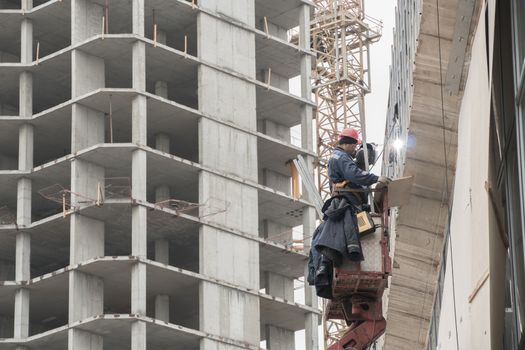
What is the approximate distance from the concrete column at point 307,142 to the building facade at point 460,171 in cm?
5533

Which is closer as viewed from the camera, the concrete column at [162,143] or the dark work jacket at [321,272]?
the dark work jacket at [321,272]

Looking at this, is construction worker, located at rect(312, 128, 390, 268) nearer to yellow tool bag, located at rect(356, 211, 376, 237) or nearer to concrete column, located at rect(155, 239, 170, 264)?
yellow tool bag, located at rect(356, 211, 376, 237)

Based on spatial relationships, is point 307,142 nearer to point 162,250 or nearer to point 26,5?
point 162,250

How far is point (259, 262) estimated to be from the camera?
315 ft

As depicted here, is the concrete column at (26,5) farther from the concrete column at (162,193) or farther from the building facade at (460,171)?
the building facade at (460,171)

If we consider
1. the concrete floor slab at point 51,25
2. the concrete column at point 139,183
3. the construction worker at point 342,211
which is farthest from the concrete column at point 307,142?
the construction worker at point 342,211

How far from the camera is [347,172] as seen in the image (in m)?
23.9

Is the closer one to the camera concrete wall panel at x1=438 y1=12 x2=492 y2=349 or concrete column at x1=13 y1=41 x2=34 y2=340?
concrete wall panel at x1=438 y1=12 x2=492 y2=349

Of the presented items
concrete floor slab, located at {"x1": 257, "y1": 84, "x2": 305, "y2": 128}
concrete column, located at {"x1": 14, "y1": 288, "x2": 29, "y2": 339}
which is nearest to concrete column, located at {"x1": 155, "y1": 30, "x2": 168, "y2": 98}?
concrete floor slab, located at {"x1": 257, "y1": 84, "x2": 305, "y2": 128}

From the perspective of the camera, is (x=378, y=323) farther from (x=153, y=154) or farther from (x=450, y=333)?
(x=153, y=154)

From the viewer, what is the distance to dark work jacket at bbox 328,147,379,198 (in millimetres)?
23750

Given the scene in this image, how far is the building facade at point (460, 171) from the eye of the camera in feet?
Result: 59.9

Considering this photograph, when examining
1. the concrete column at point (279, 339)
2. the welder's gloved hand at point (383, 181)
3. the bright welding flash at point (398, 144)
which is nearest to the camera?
the welder's gloved hand at point (383, 181)

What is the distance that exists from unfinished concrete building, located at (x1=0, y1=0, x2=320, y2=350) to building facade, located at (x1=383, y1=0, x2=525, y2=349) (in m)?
49.7
